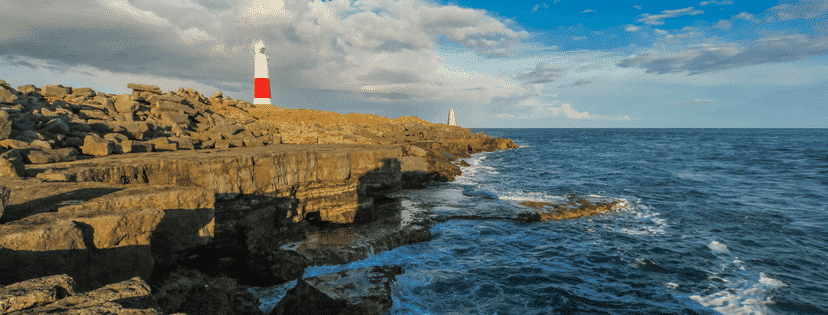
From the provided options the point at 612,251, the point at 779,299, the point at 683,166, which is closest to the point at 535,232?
the point at 612,251

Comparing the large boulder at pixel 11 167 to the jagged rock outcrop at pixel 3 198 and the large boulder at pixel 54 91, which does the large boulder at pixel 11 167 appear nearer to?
the jagged rock outcrop at pixel 3 198

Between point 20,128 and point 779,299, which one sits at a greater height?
point 20,128

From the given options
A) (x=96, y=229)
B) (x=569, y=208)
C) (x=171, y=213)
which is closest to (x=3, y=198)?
(x=96, y=229)

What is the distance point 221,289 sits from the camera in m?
5.93

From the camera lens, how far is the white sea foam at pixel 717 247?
419 inches

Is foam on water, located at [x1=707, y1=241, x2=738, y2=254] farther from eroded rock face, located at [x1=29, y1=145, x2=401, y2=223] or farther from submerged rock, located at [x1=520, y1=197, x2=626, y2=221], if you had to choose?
eroded rock face, located at [x1=29, y1=145, x2=401, y2=223]

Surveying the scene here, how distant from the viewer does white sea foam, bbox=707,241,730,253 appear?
10.6 m

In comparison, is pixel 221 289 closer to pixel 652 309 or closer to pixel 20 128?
pixel 20 128

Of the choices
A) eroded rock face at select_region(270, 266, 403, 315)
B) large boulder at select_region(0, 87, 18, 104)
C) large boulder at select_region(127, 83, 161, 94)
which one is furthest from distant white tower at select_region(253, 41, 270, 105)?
eroded rock face at select_region(270, 266, 403, 315)

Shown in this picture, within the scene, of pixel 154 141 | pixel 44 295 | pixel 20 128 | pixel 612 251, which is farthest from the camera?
pixel 612 251

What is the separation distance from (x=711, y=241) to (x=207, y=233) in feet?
43.6

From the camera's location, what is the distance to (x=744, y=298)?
797 cm

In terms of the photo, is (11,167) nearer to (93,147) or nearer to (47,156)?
(47,156)

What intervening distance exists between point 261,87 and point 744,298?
107 ft
